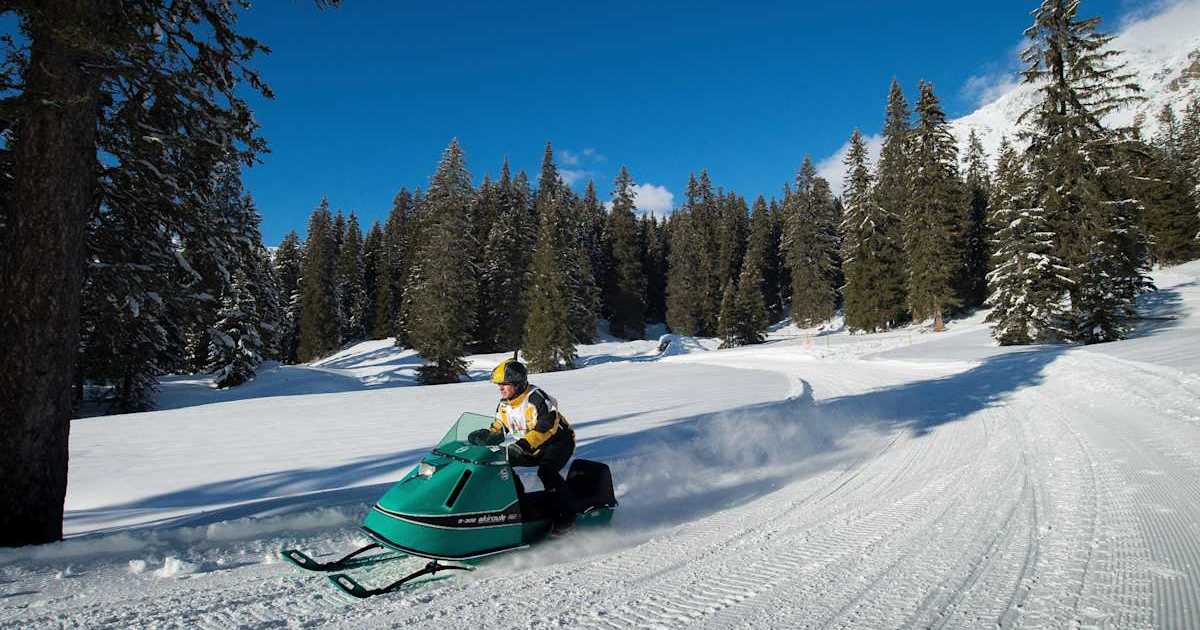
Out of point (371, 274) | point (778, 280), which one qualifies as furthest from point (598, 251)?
point (371, 274)

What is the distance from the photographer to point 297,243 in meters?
66.4

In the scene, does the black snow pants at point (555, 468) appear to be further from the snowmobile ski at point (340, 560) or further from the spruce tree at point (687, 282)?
the spruce tree at point (687, 282)

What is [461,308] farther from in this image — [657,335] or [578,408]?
[657,335]

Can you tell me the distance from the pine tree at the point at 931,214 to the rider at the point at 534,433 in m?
38.5

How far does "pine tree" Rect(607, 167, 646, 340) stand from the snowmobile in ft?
197

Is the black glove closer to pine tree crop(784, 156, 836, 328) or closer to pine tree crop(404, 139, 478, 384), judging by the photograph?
pine tree crop(404, 139, 478, 384)

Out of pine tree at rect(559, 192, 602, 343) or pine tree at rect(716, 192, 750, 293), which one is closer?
pine tree at rect(559, 192, 602, 343)

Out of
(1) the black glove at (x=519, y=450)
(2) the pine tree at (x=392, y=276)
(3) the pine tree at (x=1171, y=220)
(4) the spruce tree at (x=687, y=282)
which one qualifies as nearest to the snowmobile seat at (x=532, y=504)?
(1) the black glove at (x=519, y=450)

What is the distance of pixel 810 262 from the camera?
5747 cm

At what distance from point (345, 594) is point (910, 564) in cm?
393

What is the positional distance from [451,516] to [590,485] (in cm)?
168

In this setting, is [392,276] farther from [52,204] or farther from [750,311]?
[52,204]

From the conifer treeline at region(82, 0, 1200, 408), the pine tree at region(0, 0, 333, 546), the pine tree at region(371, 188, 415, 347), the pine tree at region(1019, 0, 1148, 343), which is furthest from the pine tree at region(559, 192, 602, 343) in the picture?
the pine tree at region(0, 0, 333, 546)

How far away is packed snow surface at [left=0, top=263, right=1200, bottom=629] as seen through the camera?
3.61 meters
